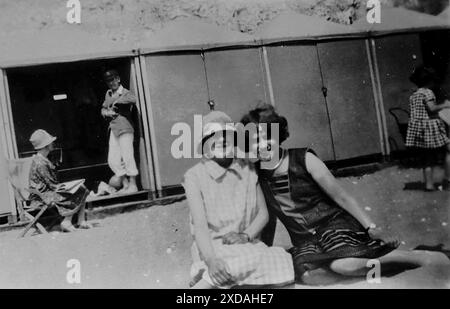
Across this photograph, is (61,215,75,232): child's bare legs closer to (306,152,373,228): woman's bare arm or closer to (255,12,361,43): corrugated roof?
(306,152,373,228): woman's bare arm

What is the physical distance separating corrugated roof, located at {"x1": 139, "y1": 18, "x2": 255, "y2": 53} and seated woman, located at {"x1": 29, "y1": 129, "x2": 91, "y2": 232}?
3.45ft

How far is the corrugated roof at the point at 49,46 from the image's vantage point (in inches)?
142

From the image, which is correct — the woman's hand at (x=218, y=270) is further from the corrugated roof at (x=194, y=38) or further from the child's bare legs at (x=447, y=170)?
the child's bare legs at (x=447, y=170)

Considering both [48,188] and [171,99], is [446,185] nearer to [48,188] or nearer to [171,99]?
[171,99]

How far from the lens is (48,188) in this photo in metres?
3.64

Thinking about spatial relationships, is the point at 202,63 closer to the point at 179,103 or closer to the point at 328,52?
the point at 179,103

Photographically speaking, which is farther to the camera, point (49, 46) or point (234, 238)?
point (49, 46)

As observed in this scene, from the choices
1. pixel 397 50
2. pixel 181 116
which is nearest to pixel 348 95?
pixel 397 50

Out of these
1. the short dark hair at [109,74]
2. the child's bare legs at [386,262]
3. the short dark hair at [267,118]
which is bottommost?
the child's bare legs at [386,262]

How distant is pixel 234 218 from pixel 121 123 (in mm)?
1190

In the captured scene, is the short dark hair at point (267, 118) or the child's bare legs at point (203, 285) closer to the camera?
the child's bare legs at point (203, 285)

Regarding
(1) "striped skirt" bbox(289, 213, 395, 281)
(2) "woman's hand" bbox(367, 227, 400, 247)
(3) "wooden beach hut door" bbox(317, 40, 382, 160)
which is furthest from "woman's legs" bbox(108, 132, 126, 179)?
(2) "woman's hand" bbox(367, 227, 400, 247)

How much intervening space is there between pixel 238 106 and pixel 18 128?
66.1 inches

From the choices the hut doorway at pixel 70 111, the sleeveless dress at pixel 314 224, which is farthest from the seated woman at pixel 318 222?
the hut doorway at pixel 70 111
